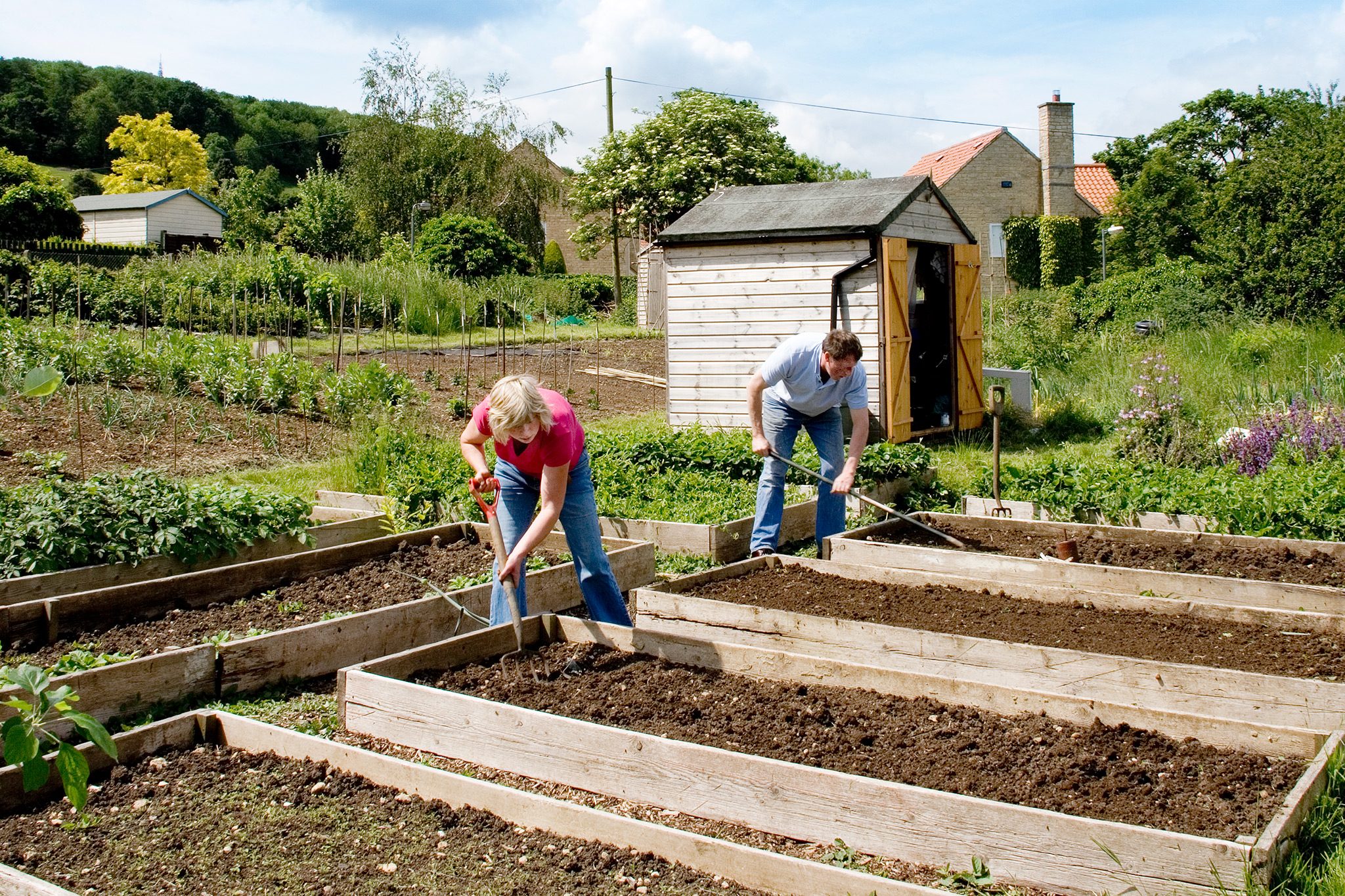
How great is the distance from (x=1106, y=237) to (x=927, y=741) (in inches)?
1603

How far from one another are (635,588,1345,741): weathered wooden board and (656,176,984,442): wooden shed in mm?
6205

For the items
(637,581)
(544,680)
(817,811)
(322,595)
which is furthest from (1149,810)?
(322,595)

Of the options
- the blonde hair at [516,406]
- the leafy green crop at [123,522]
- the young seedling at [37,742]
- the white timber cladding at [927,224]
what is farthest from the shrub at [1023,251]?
the young seedling at [37,742]

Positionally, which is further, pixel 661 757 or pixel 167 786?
pixel 167 786

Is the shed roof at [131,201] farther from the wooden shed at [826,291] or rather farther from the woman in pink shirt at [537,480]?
the woman in pink shirt at [537,480]

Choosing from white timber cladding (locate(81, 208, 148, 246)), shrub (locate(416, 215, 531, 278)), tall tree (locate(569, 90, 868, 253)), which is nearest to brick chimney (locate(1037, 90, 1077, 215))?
tall tree (locate(569, 90, 868, 253))

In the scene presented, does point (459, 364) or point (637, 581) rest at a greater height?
point (459, 364)

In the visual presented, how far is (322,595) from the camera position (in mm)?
6434

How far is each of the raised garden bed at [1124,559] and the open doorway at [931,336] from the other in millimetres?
4937

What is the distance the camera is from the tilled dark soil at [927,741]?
3.55 metres

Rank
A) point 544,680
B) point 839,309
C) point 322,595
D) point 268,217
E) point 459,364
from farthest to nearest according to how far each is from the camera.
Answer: point 268,217, point 459,364, point 839,309, point 322,595, point 544,680

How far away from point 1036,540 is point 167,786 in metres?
5.59

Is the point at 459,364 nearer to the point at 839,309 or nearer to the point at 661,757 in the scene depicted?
the point at 839,309

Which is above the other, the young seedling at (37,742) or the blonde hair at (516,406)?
the blonde hair at (516,406)
